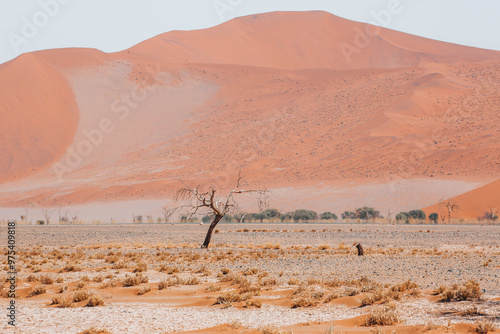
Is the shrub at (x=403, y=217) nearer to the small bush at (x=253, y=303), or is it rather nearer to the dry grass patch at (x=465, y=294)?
the dry grass patch at (x=465, y=294)

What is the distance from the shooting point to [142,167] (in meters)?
80.6

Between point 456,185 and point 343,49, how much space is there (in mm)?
87387

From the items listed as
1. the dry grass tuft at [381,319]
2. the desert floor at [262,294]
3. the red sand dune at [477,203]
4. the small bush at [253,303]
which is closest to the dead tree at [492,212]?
the red sand dune at [477,203]

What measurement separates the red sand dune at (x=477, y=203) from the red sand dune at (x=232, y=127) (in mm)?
2984

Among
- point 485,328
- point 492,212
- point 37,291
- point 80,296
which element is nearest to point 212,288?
point 80,296

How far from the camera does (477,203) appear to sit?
58.3 metres

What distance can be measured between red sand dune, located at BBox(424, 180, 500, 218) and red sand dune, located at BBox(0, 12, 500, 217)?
9.79 feet

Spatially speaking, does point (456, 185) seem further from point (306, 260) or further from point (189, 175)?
point (306, 260)

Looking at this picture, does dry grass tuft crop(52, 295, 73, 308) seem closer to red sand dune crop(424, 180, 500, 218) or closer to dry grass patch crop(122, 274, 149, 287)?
dry grass patch crop(122, 274, 149, 287)

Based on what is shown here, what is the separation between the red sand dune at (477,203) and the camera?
56862 mm

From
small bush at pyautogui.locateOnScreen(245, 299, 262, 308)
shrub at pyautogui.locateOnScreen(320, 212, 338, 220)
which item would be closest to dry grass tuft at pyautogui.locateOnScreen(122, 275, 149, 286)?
small bush at pyautogui.locateOnScreen(245, 299, 262, 308)

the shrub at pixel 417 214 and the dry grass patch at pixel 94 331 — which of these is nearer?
the dry grass patch at pixel 94 331

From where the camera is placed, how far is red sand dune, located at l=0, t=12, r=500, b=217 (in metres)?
71.2

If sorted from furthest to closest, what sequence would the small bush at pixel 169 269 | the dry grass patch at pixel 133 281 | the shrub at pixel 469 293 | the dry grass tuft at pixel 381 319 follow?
the small bush at pixel 169 269 → the dry grass patch at pixel 133 281 → the shrub at pixel 469 293 → the dry grass tuft at pixel 381 319
